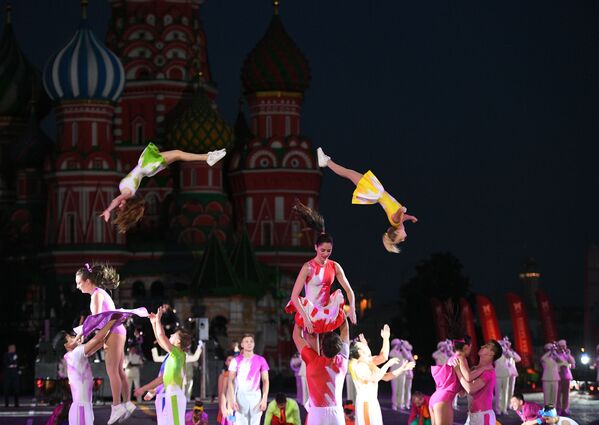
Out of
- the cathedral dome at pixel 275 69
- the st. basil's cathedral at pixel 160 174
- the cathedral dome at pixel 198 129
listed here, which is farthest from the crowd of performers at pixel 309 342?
the cathedral dome at pixel 275 69

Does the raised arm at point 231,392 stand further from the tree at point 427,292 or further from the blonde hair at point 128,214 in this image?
the tree at point 427,292

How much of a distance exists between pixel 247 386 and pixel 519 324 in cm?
2464

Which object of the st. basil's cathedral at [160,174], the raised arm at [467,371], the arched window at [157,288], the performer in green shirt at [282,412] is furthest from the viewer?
the arched window at [157,288]

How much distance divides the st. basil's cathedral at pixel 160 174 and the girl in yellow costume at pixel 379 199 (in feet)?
141

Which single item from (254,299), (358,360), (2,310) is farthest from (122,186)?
(254,299)

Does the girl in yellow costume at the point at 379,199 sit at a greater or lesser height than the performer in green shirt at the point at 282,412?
greater

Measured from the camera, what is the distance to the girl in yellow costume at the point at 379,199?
15.4 metres

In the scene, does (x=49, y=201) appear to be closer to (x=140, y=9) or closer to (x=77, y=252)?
(x=77, y=252)

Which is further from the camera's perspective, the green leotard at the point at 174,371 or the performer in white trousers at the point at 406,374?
the performer in white trousers at the point at 406,374

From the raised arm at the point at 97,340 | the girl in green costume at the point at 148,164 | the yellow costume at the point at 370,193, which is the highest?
the girl in green costume at the point at 148,164

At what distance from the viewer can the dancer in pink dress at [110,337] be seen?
15.2 metres

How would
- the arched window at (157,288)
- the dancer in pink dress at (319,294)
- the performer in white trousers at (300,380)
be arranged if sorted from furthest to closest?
the arched window at (157,288) → the performer in white trousers at (300,380) → the dancer in pink dress at (319,294)

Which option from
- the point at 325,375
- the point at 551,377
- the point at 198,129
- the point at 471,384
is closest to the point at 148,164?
the point at 325,375

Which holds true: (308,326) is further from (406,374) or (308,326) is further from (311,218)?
(406,374)
